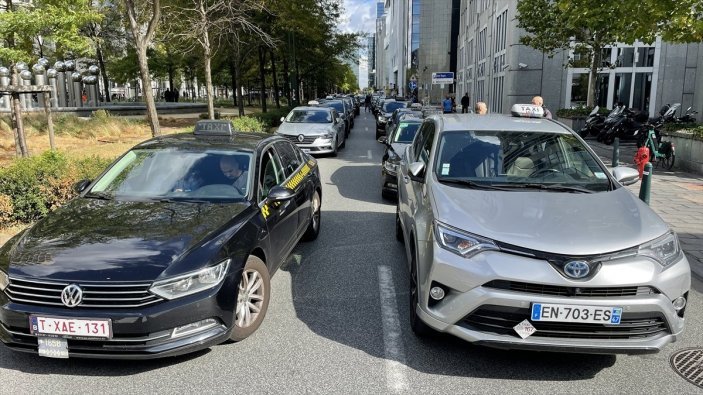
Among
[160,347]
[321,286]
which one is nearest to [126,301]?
[160,347]

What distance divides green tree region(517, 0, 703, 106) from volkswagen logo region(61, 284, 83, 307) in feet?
34.0

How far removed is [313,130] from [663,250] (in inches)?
536

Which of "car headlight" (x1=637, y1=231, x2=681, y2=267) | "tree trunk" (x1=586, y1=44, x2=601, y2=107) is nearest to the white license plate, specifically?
"car headlight" (x1=637, y1=231, x2=681, y2=267)

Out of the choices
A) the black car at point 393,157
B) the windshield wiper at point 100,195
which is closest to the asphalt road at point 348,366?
the windshield wiper at point 100,195

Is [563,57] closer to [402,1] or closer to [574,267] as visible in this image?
[574,267]

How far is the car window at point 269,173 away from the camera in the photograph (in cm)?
505

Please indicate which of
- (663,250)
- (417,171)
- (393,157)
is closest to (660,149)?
(393,157)

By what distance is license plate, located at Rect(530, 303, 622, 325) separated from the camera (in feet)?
11.0

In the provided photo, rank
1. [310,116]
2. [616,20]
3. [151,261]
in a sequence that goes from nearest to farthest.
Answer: [151,261], [616,20], [310,116]

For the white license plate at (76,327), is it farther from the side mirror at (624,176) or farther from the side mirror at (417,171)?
the side mirror at (624,176)

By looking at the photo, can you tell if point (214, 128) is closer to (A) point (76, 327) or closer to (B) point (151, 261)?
(B) point (151, 261)

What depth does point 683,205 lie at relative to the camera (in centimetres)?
941

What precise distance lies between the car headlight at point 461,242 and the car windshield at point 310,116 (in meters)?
14.4

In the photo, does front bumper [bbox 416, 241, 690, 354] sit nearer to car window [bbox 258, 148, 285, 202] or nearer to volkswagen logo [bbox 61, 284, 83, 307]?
car window [bbox 258, 148, 285, 202]
